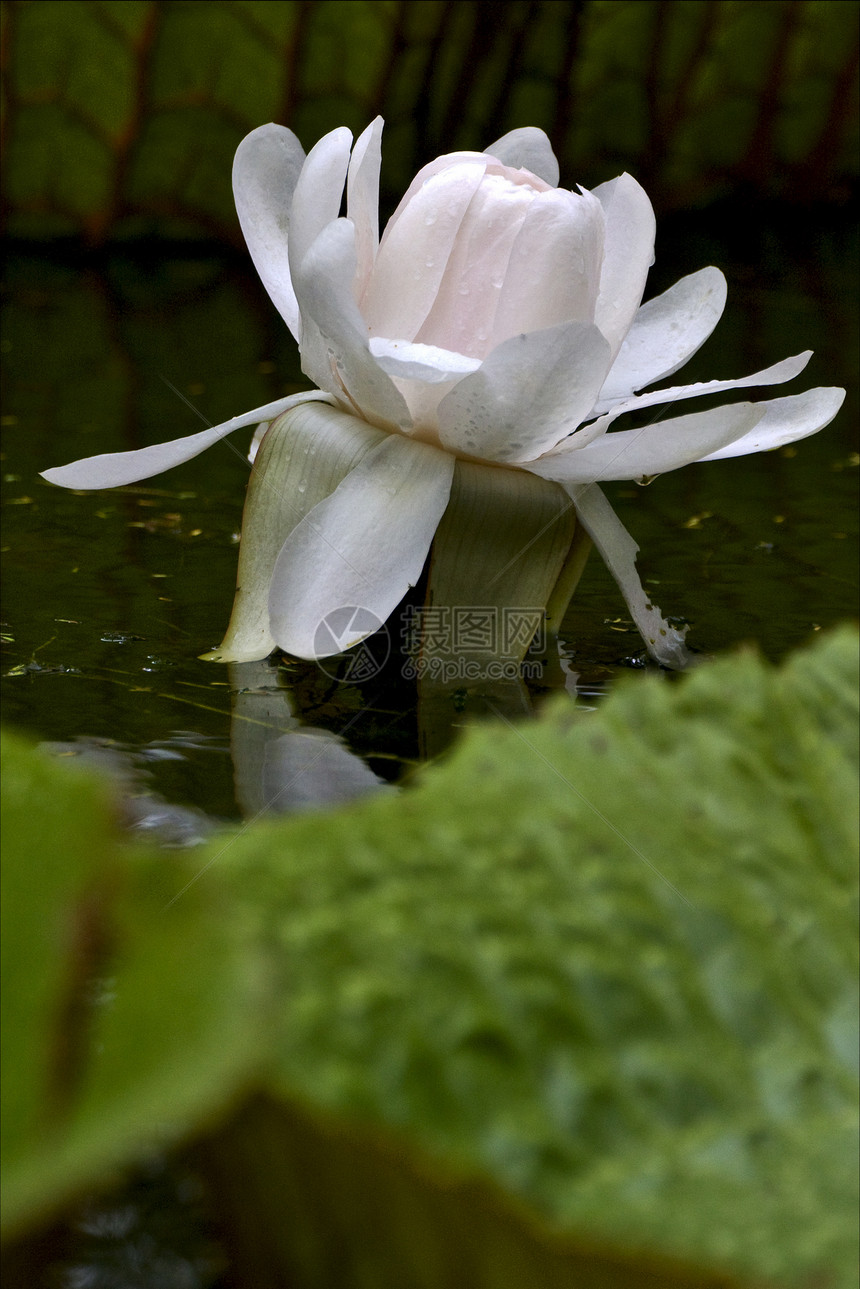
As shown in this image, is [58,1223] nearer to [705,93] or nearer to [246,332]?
[246,332]

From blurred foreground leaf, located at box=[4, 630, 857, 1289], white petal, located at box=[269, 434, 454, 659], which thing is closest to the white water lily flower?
white petal, located at box=[269, 434, 454, 659]

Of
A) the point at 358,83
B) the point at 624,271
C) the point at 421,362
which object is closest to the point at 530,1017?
the point at 421,362

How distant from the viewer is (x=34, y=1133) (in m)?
0.11

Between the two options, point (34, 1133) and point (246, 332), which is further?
point (246, 332)

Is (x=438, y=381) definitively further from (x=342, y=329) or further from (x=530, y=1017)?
(x=530, y=1017)

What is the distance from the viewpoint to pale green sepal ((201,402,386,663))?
446mm

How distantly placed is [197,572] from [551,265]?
238mm

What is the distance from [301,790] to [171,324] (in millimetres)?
923

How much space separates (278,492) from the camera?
0.46 m

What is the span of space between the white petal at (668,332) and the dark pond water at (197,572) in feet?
0.33

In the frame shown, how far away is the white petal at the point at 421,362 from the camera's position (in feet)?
1.28

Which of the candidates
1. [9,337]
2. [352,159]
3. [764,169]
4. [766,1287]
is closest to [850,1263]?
[766,1287]

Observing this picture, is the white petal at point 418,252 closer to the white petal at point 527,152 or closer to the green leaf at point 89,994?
the white petal at point 527,152

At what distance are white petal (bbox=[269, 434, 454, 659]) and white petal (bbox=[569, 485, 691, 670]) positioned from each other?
60 mm
